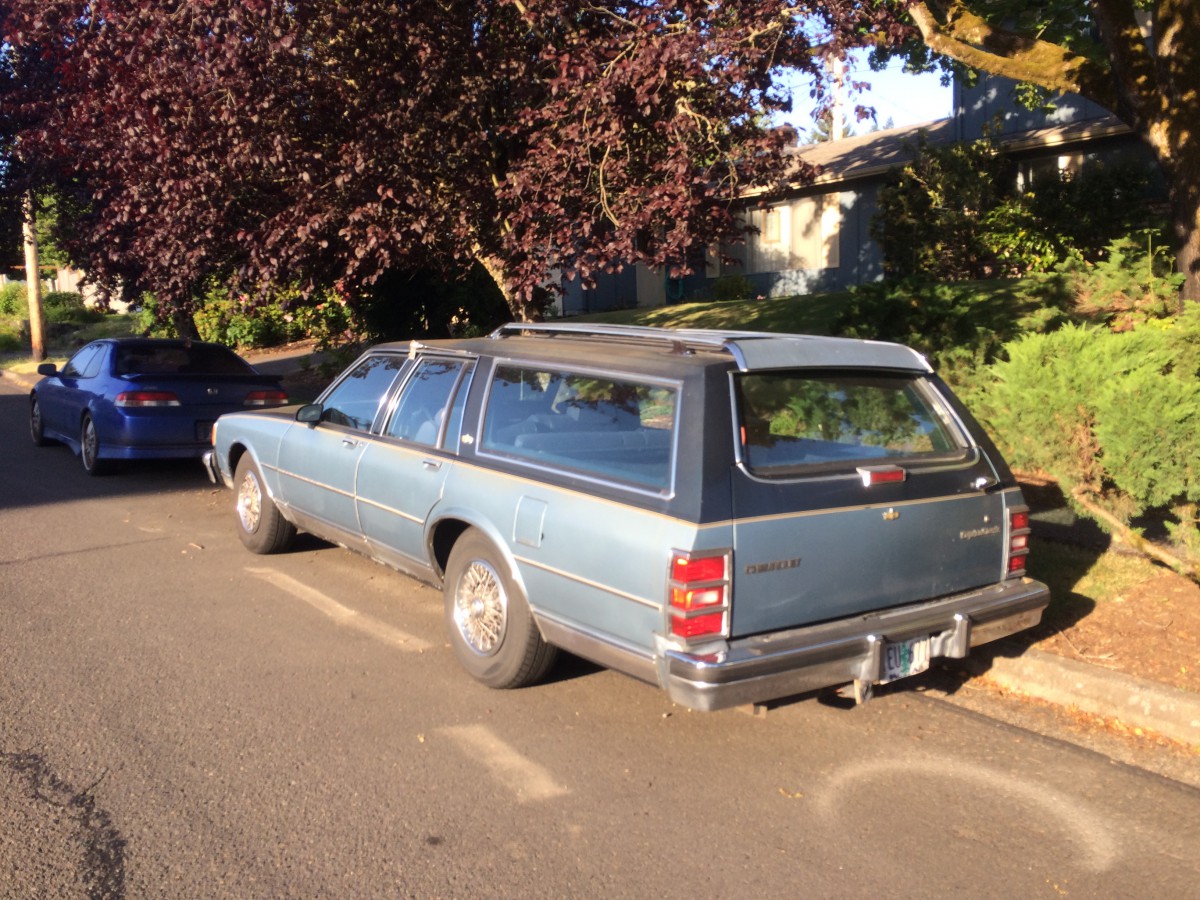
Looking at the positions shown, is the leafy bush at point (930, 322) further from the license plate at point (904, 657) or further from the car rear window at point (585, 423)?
the license plate at point (904, 657)

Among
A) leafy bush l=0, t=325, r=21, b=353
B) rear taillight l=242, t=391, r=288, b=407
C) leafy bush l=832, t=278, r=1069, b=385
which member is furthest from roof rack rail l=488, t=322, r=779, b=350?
leafy bush l=0, t=325, r=21, b=353

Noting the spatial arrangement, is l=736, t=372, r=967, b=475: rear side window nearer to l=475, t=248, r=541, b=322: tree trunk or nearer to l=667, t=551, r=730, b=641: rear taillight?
l=667, t=551, r=730, b=641: rear taillight

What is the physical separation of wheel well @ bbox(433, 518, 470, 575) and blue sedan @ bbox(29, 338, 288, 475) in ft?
20.8

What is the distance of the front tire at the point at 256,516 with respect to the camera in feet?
26.5

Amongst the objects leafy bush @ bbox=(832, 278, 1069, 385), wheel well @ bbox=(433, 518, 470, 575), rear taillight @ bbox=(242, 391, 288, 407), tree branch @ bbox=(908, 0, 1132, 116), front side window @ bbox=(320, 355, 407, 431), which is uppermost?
tree branch @ bbox=(908, 0, 1132, 116)

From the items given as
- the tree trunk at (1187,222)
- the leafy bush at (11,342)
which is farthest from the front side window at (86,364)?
the leafy bush at (11,342)

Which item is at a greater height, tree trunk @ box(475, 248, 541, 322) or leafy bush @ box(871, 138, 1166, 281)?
leafy bush @ box(871, 138, 1166, 281)

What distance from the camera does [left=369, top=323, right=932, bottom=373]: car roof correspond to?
490cm

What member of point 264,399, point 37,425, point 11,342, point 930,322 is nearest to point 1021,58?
point 930,322

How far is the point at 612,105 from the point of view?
8.38 m

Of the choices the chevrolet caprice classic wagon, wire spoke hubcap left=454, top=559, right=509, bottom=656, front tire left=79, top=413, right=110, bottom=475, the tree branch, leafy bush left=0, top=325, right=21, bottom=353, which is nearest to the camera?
the chevrolet caprice classic wagon

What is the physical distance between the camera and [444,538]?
6051 mm

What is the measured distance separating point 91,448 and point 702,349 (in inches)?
357

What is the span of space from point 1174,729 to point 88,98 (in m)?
11.1
